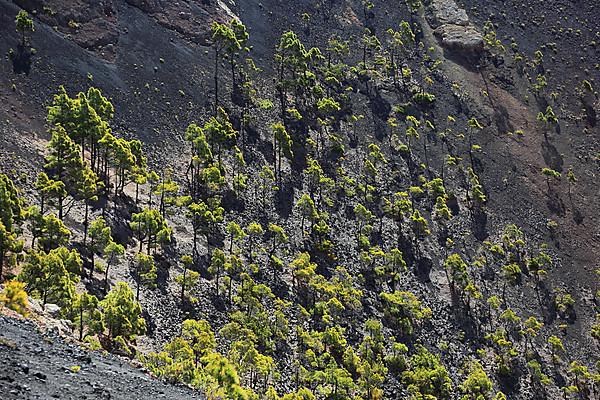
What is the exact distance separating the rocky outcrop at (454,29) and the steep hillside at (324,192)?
898mm

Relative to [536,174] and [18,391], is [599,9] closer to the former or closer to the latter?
[536,174]

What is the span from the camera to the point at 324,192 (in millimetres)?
103188

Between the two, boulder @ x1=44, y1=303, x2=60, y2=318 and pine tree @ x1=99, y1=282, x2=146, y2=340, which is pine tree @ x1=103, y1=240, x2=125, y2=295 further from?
boulder @ x1=44, y1=303, x2=60, y2=318

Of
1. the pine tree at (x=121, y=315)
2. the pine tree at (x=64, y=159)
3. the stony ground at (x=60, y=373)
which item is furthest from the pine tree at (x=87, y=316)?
the pine tree at (x=64, y=159)

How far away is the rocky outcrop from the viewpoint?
151125mm

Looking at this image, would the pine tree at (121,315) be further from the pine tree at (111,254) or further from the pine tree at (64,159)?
the pine tree at (64,159)

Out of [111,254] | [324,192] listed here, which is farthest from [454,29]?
[111,254]

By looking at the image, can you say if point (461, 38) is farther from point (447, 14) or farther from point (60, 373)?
point (60, 373)

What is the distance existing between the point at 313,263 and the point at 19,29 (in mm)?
55188

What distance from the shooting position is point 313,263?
8981 cm

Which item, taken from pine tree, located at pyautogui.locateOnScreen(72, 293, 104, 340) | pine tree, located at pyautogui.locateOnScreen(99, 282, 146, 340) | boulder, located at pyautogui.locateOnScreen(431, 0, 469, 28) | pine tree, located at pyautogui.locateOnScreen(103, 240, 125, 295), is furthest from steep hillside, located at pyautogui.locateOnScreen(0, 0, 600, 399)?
boulder, located at pyautogui.locateOnScreen(431, 0, 469, 28)

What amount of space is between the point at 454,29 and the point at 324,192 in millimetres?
75549

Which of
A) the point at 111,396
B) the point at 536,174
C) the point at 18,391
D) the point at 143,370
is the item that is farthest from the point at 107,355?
the point at 536,174

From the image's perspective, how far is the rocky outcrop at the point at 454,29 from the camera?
15112cm
